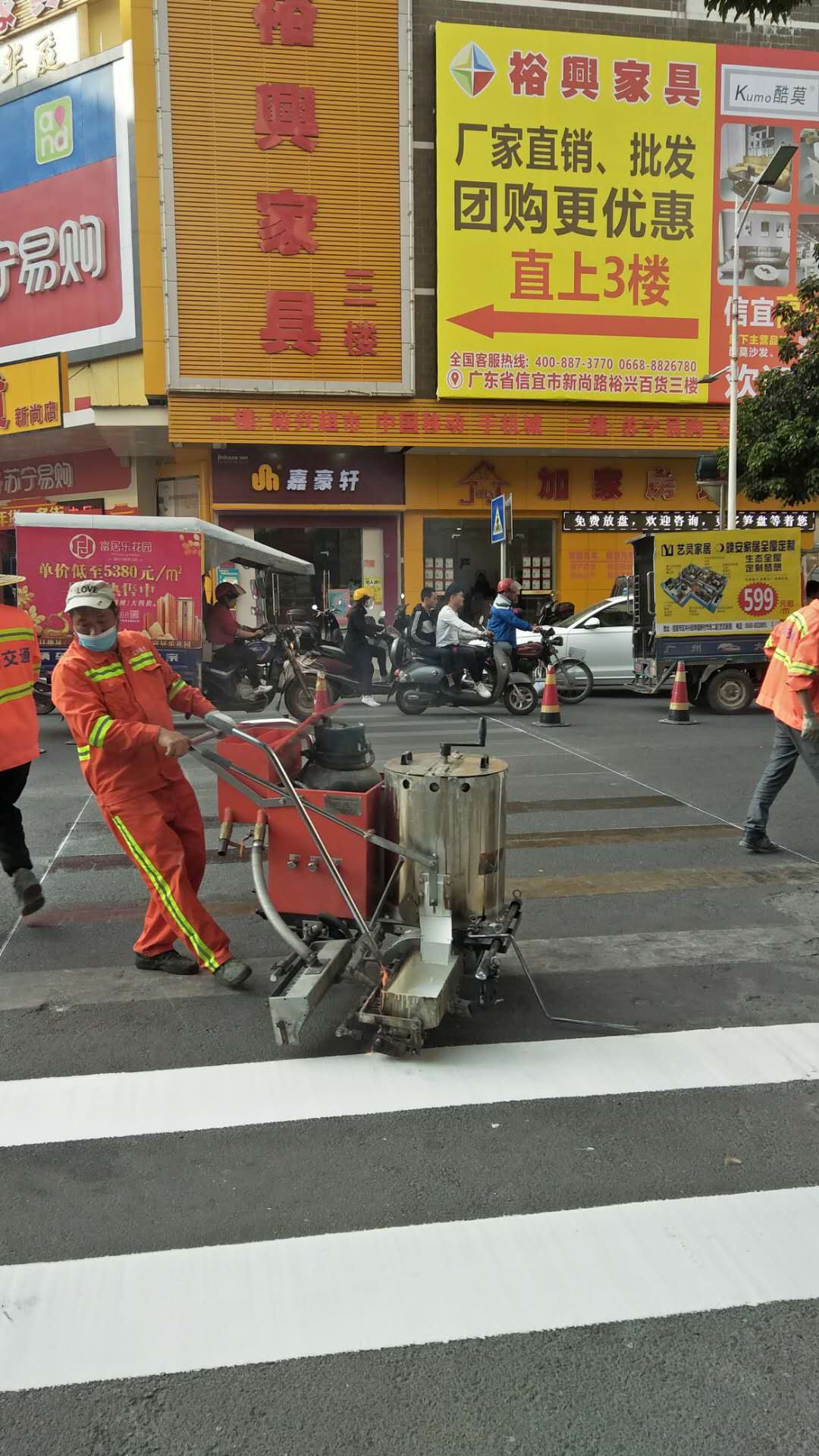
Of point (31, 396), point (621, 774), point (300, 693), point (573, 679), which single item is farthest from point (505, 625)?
point (31, 396)

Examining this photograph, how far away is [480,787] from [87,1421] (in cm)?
238

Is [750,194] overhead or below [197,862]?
overhead

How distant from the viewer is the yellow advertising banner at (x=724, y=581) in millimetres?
14164

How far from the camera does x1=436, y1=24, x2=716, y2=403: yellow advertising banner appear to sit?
71.7ft

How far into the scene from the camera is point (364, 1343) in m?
2.45

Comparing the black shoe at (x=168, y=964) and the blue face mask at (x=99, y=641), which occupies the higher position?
the blue face mask at (x=99, y=641)

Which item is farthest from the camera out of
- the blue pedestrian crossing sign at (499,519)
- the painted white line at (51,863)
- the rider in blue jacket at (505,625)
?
the blue pedestrian crossing sign at (499,519)

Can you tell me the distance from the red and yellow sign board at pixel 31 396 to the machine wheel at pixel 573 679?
1371 cm

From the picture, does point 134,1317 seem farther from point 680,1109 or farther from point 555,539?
point 555,539

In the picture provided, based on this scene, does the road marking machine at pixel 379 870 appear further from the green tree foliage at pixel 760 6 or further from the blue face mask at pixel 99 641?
the green tree foliage at pixel 760 6

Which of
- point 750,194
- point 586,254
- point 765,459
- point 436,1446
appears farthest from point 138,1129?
point 586,254

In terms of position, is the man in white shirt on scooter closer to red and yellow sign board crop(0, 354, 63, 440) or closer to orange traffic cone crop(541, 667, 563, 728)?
orange traffic cone crop(541, 667, 563, 728)

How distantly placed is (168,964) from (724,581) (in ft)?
36.9

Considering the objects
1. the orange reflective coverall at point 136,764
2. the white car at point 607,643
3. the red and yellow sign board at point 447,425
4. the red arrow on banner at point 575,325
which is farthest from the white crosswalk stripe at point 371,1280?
the red arrow on banner at point 575,325
